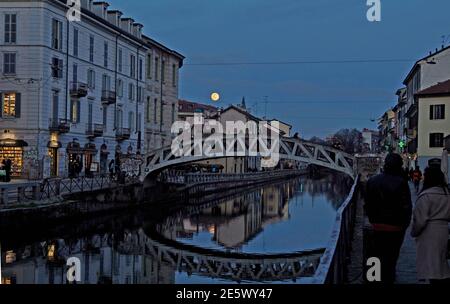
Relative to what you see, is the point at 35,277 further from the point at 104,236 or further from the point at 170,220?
the point at 170,220

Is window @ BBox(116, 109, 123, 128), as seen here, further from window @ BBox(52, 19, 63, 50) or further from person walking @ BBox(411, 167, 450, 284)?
person walking @ BBox(411, 167, 450, 284)

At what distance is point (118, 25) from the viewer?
5059 centimetres

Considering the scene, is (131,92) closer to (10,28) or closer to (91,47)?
(91,47)

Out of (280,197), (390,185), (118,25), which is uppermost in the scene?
(118,25)

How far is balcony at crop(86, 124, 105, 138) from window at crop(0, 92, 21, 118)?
7393 millimetres

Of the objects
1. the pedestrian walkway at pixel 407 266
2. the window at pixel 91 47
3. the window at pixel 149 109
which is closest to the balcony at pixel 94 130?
the window at pixel 91 47

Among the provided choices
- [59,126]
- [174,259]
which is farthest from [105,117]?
[174,259]

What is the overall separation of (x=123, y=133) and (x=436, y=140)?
2583cm

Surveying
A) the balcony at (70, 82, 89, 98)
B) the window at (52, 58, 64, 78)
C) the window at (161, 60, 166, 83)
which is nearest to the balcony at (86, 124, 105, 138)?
the balcony at (70, 82, 89, 98)

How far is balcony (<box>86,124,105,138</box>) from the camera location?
44.1m

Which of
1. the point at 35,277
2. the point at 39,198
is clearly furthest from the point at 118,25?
the point at 35,277

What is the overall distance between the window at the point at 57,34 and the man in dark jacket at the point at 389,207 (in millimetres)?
34451

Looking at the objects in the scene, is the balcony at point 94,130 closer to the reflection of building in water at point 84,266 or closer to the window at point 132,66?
the window at point 132,66

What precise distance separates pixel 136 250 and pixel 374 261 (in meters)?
17.4
